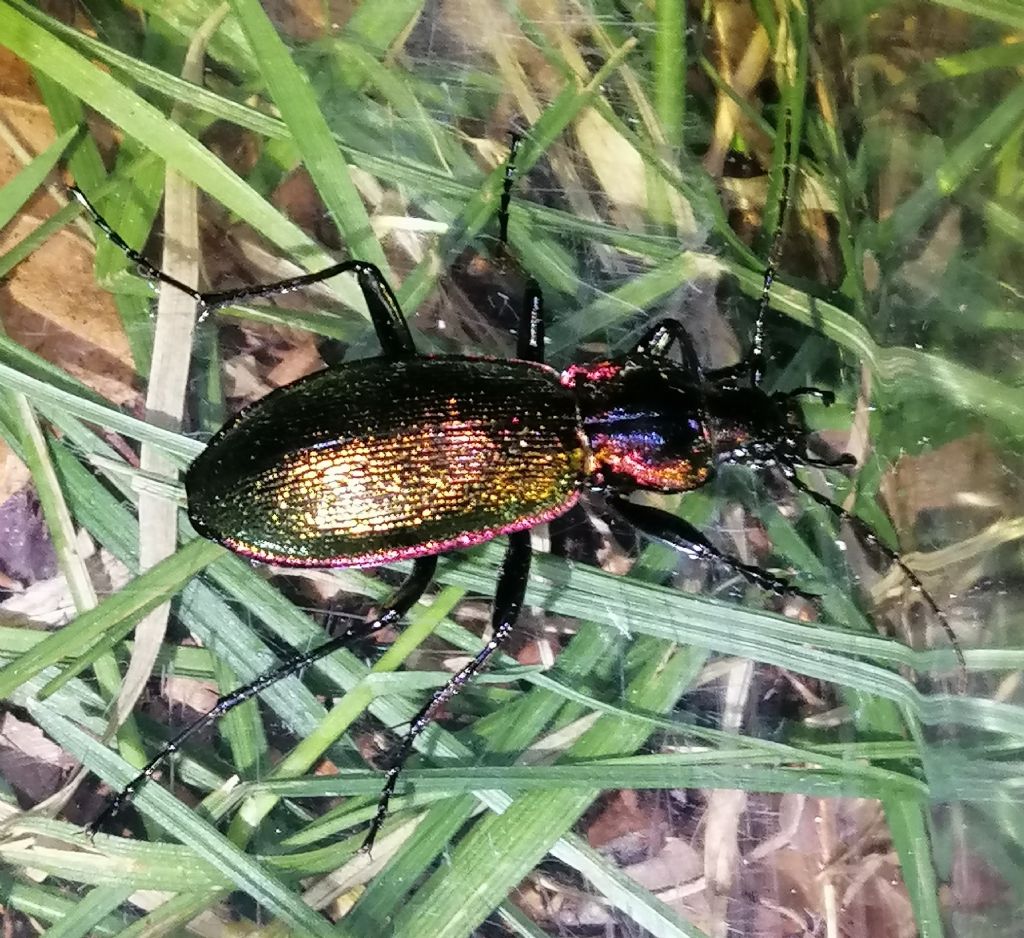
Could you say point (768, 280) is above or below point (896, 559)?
above

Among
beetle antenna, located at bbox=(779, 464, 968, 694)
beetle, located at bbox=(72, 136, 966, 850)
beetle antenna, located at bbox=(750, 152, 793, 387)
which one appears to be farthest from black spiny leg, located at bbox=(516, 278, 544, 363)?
beetle antenna, located at bbox=(779, 464, 968, 694)

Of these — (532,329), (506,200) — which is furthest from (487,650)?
(506,200)

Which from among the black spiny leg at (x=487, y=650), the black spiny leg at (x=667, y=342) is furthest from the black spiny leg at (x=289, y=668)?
the black spiny leg at (x=667, y=342)

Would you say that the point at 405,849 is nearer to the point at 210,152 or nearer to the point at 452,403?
the point at 452,403

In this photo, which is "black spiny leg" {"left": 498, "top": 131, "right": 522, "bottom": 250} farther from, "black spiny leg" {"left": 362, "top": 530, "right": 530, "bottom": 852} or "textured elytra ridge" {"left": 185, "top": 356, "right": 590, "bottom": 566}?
"black spiny leg" {"left": 362, "top": 530, "right": 530, "bottom": 852}

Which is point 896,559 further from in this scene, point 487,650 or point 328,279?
point 328,279

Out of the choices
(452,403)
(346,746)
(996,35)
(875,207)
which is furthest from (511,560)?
(996,35)

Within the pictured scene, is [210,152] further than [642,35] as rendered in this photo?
No
